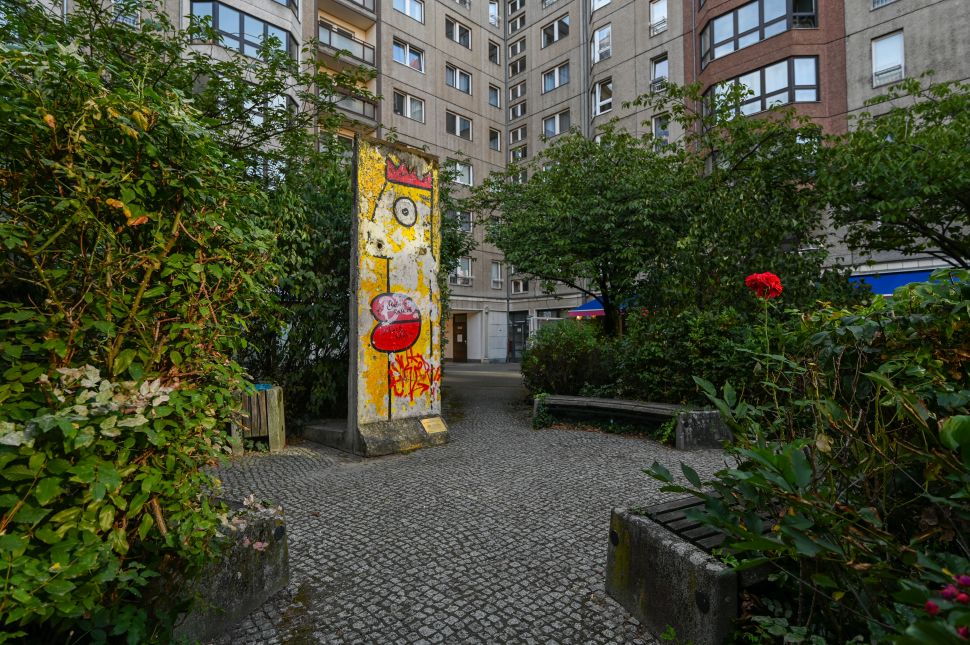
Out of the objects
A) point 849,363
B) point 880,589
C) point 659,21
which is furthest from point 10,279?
point 659,21

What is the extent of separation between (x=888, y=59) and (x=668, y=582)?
21.5 metres

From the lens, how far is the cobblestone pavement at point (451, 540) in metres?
2.44

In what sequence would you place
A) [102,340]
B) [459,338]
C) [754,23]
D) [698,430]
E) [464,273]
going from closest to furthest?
1. [102,340]
2. [698,430]
3. [754,23]
4. [464,273]
5. [459,338]

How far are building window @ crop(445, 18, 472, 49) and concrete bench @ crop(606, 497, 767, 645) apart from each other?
98.7ft

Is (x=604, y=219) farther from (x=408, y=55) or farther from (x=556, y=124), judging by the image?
(x=556, y=124)

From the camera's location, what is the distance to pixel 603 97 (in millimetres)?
24828

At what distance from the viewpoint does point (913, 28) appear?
15.4 meters

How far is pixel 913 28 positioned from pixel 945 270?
67.4ft

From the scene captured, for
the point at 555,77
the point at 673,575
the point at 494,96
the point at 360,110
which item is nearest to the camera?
the point at 673,575

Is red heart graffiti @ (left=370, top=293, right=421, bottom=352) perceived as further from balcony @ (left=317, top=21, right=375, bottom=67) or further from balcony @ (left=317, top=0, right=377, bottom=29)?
balcony @ (left=317, top=0, right=377, bottom=29)

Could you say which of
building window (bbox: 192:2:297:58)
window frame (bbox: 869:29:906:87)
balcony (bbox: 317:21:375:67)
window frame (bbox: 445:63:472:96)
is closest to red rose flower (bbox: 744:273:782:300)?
building window (bbox: 192:2:297:58)

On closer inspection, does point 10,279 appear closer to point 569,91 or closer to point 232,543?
point 232,543

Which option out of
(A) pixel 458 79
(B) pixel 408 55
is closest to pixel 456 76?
(A) pixel 458 79

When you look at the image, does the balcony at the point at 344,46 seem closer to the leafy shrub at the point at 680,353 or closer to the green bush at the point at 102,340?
the leafy shrub at the point at 680,353
